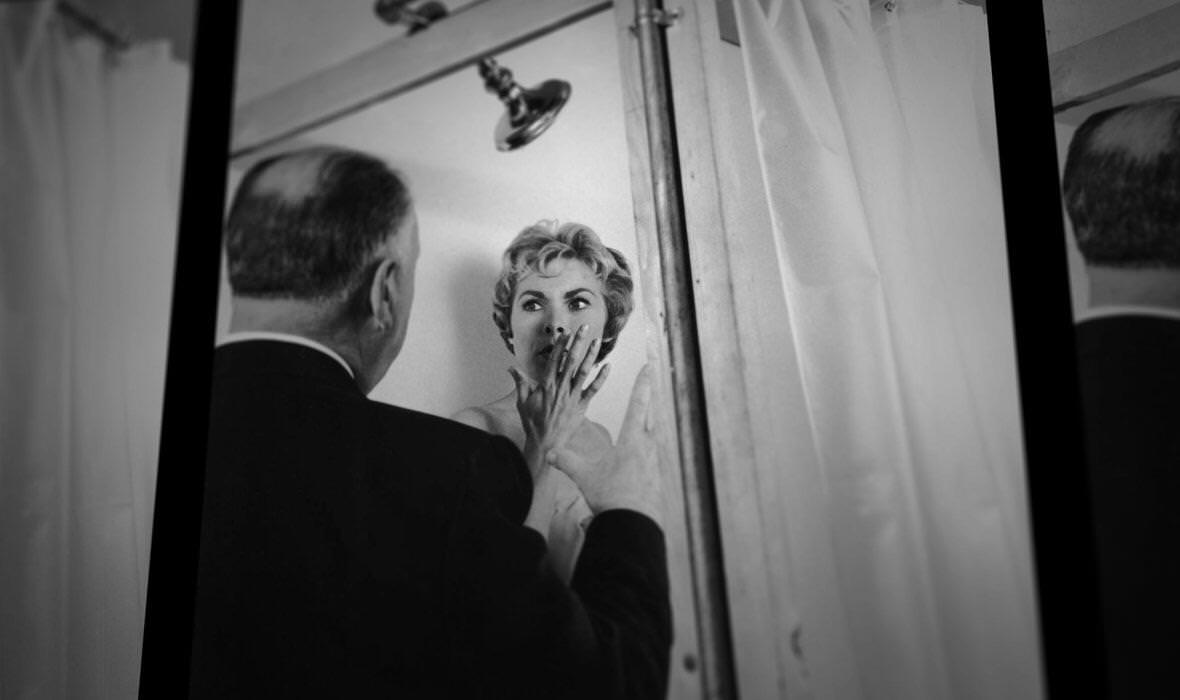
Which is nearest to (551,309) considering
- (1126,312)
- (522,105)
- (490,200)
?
(490,200)

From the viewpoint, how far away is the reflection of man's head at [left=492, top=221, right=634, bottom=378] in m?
1.31

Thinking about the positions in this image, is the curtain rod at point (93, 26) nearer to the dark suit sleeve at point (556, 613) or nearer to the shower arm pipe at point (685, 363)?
the shower arm pipe at point (685, 363)

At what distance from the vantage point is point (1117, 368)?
107cm

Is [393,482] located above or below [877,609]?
above

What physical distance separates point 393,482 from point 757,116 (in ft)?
2.17

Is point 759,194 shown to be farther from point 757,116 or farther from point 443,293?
point 443,293

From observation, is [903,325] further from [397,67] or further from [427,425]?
[397,67]

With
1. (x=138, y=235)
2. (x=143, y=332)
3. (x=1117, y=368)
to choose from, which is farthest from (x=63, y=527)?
(x=1117, y=368)

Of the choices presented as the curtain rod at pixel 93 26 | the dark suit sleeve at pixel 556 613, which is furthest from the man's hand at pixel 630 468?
the curtain rod at pixel 93 26

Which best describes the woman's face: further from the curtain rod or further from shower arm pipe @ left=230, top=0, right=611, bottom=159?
the curtain rod

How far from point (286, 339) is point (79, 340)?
0.36 m

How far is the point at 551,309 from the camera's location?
134cm

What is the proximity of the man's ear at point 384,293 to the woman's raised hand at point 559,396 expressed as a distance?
25 cm

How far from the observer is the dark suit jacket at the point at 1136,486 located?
1006mm
